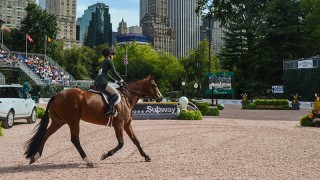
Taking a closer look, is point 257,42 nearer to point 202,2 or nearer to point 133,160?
point 202,2

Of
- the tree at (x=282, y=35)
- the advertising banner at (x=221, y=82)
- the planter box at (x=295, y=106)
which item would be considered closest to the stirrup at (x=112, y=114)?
the planter box at (x=295, y=106)

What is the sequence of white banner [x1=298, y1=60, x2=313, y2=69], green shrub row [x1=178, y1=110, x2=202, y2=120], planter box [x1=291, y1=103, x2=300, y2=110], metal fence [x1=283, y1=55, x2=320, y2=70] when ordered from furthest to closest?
white banner [x1=298, y1=60, x2=313, y2=69], metal fence [x1=283, y1=55, x2=320, y2=70], planter box [x1=291, y1=103, x2=300, y2=110], green shrub row [x1=178, y1=110, x2=202, y2=120]

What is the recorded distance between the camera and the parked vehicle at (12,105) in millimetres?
19203

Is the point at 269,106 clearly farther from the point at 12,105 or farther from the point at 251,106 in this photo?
the point at 12,105

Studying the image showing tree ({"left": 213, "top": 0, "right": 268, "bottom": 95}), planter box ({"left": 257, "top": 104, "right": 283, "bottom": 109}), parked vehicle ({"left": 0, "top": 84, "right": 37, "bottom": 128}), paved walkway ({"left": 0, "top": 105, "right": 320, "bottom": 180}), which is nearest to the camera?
paved walkway ({"left": 0, "top": 105, "right": 320, "bottom": 180})

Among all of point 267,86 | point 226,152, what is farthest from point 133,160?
point 267,86

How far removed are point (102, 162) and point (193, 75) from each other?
250 feet

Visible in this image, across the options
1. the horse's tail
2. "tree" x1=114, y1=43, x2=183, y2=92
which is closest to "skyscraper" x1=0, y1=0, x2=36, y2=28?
"tree" x1=114, y1=43, x2=183, y2=92

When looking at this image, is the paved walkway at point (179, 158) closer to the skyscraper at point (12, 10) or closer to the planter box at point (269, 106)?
the planter box at point (269, 106)

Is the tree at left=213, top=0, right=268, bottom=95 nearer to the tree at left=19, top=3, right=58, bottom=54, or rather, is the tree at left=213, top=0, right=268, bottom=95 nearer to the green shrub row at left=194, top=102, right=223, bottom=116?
the green shrub row at left=194, top=102, right=223, bottom=116

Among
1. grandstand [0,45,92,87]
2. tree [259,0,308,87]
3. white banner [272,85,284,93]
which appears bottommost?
white banner [272,85,284,93]

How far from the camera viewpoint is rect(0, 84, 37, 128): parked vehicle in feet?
63.0

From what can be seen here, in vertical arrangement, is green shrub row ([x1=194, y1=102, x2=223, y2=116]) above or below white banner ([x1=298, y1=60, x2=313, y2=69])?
below

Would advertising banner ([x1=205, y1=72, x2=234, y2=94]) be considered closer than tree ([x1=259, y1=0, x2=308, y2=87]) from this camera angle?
Yes
